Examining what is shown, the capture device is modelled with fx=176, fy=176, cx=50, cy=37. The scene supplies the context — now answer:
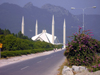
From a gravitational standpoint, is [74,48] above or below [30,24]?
below

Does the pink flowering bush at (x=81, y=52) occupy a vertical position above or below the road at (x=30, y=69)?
above

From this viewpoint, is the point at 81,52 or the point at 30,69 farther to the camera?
the point at 30,69

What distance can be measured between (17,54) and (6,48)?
3.01 m

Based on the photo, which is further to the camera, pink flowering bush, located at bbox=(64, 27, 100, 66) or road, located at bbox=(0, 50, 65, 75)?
pink flowering bush, located at bbox=(64, 27, 100, 66)

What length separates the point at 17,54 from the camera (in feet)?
93.5

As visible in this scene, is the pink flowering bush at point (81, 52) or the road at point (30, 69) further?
the pink flowering bush at point (81, 52)

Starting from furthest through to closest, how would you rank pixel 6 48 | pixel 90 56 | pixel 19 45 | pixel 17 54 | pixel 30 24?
pixel 30 24 → pixel 19 45 → pixel 6 48 → pixel 17 54 → pixel 90 56

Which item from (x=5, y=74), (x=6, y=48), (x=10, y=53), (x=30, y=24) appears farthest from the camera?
(x=30, y=24)

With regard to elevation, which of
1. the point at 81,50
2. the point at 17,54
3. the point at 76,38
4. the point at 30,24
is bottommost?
the point at 17,54

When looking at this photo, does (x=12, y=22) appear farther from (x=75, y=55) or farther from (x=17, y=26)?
(x=75, y=55)

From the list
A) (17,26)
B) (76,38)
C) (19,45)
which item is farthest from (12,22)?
(76,38)

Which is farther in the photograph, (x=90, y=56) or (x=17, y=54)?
(x=17, y=54)

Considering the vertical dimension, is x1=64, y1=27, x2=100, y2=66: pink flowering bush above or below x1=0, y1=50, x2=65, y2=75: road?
above

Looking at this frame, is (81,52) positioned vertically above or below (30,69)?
above
